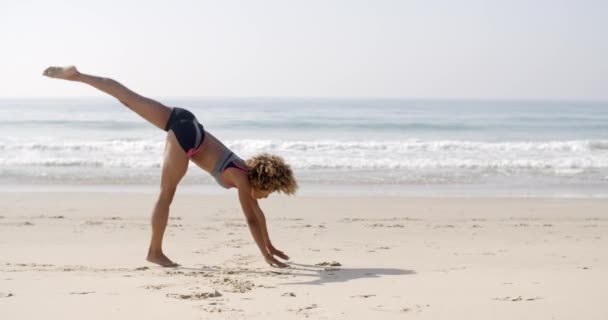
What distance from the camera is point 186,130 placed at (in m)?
5.21

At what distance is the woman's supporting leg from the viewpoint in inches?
207

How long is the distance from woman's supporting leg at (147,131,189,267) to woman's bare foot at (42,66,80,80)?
0.84 meters

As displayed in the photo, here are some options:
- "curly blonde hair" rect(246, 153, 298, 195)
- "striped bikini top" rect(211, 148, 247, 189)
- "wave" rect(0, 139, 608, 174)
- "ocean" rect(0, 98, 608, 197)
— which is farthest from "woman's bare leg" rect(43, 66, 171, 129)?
"wave" rect(0, 139, 608, 174)

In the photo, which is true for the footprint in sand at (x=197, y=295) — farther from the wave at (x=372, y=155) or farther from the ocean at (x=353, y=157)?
the wave at (x=372, y=155)

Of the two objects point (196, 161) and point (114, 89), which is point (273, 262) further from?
point (114, 89)

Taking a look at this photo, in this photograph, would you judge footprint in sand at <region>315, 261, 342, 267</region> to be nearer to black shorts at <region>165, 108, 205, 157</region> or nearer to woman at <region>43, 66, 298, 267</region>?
woman at <region>43, 66, 298, 267</region>

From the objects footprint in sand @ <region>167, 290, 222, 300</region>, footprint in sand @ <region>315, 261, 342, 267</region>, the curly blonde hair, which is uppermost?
the curly blonde hair

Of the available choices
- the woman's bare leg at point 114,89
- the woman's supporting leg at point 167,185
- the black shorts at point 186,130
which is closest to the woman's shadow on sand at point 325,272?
the woman's supporting leg at point 167,185

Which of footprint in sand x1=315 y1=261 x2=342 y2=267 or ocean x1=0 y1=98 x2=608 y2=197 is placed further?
ocean x1=0 y1=98 x2=608 y2=197

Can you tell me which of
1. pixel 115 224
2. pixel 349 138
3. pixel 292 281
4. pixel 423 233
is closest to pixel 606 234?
pixel 423 233

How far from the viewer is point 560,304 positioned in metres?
3.89

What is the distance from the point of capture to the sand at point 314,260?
3.87 m

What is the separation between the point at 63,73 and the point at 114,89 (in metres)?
0.40

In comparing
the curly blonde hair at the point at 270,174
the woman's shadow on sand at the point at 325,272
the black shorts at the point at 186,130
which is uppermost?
the black shorts at the point at 186,130
